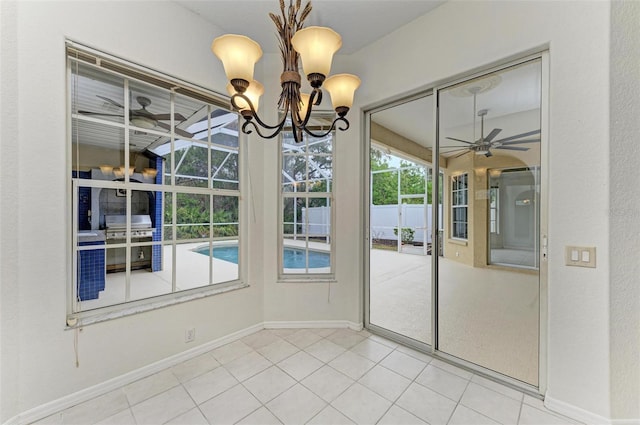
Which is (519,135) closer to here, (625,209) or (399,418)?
(625,209)

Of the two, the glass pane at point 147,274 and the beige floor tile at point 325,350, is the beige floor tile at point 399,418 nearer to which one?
the beige floor tile at point 325,350

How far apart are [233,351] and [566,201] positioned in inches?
113

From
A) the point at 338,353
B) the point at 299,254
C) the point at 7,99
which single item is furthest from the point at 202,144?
the point at 338,353

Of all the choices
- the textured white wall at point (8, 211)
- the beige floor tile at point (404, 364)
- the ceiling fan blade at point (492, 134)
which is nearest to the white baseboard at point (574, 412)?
the beige floor tile at point (404, 364)

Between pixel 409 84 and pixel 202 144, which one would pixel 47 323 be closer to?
pixel 202 144

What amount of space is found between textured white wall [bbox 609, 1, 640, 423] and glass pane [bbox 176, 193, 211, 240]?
3.02m

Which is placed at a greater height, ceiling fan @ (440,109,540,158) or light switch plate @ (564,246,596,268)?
ceiling fan @ (440,109,540,158)

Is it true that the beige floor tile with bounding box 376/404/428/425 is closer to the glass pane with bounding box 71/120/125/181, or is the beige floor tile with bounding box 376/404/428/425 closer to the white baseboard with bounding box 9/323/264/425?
the white baseboard with bounding box 9/323/264/425

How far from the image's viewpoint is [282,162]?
288cm

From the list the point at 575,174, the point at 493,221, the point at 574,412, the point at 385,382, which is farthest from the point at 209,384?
the point at 575,174

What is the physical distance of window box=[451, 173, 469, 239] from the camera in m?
2.22

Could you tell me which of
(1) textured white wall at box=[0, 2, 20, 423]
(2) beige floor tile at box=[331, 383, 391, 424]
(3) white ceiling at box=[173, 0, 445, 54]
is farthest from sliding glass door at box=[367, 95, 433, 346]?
(1) textured white wall at box=[0, 2, 20, 423]

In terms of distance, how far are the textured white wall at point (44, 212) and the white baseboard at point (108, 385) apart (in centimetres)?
4

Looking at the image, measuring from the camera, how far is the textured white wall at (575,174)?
149cm
